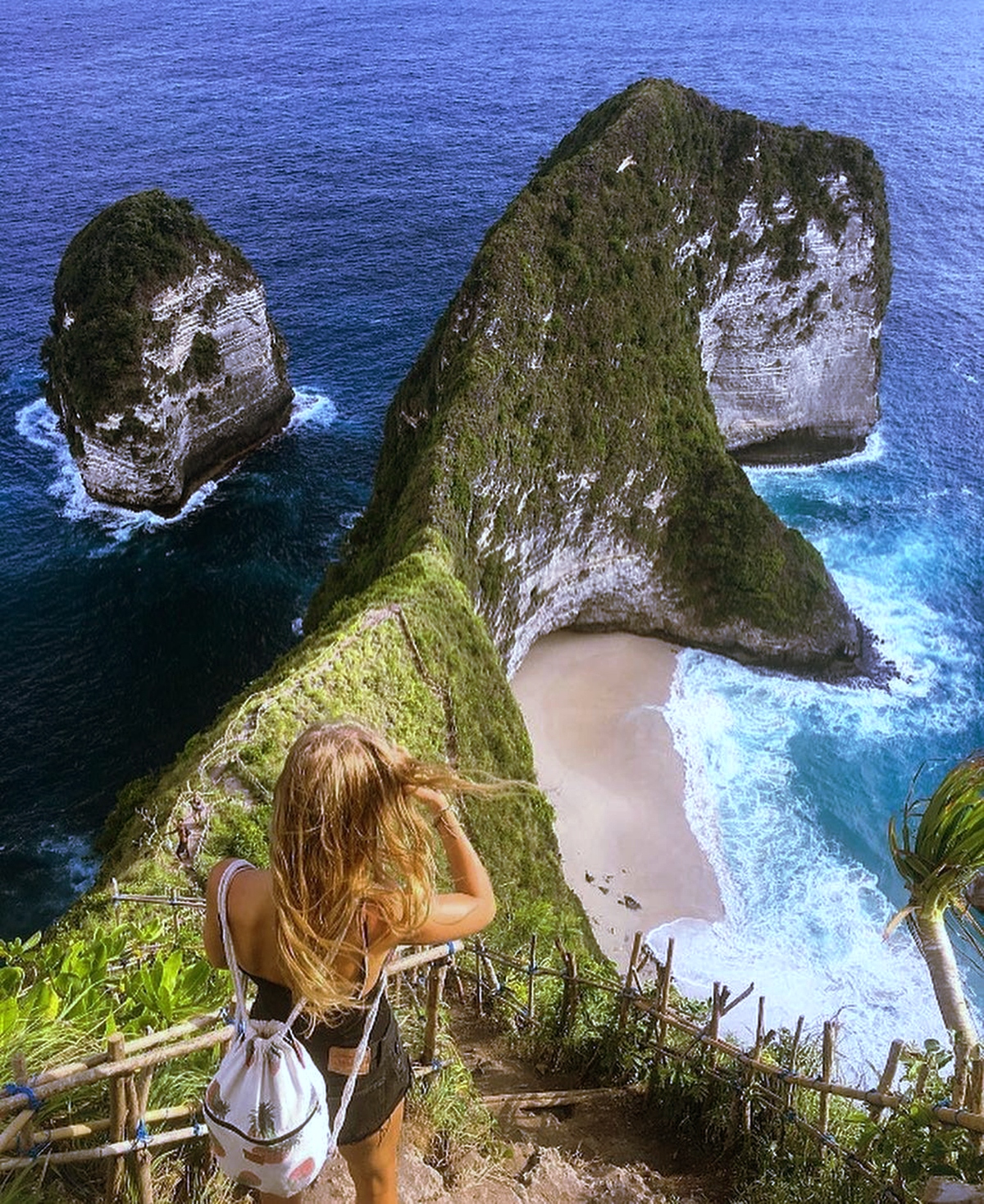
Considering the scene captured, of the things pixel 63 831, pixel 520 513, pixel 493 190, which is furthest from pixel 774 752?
pixel 493 190

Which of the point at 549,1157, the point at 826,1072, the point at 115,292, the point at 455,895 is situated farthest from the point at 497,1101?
the point at 115,292

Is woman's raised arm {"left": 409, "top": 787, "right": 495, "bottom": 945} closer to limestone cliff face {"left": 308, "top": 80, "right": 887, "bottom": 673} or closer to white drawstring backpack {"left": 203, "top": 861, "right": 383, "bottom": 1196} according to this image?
white drawstring backpack {"left": 203, "top": 861, "right": 383, "bottom": 1196}

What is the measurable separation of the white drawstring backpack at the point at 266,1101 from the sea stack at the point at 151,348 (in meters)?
38.8

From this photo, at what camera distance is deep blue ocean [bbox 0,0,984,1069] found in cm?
3011

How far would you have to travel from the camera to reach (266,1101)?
15.0 ft

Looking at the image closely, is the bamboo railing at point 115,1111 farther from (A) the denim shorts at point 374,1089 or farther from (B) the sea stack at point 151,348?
(B) the sea stack at point 151,348

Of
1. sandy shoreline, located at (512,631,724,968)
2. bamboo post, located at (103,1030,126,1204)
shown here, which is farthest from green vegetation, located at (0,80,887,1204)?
sandy shoreline, located at (512,631,724,968)

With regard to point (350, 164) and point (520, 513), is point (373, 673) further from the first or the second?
point (350, 164)

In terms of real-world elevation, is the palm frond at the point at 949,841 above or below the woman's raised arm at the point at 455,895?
below

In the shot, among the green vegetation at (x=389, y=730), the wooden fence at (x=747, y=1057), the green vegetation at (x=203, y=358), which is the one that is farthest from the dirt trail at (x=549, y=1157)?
the green vegetation at (x=203, y=358)

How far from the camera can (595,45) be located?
10475 centimetres

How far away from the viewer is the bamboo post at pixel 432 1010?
26.2ft

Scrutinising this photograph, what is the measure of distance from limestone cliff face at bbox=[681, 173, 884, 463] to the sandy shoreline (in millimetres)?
16148

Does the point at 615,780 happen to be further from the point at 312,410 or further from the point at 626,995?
the point at 312,410
